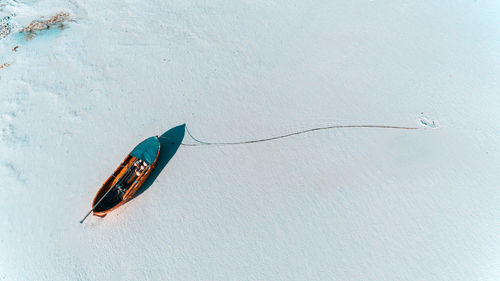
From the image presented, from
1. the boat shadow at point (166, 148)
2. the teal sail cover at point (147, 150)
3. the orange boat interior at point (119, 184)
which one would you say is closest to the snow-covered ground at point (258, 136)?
the boat shadow at point (166, 148)

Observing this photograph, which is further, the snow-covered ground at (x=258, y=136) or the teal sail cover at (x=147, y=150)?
the teal sail cover at (x=147, y=150)

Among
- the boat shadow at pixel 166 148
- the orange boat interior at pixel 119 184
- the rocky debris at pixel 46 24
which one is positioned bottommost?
the orange boat interior at pixel 119 184

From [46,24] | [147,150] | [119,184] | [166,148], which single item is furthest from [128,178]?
[46,24]

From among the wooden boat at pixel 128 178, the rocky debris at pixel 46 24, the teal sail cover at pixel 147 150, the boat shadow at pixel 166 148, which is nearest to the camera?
the wooden boat at pixel 128 178

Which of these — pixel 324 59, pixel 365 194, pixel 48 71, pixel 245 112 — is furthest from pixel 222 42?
pixel 365 194

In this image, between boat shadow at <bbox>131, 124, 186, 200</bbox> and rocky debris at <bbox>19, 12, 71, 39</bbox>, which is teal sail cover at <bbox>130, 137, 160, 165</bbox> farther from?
rocky debris at <bbox>19, 12, 71, 39</bbox>

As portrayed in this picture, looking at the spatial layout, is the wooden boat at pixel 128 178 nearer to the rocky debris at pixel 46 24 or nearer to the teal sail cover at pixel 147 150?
the teal sail cover at pixel 147 150
